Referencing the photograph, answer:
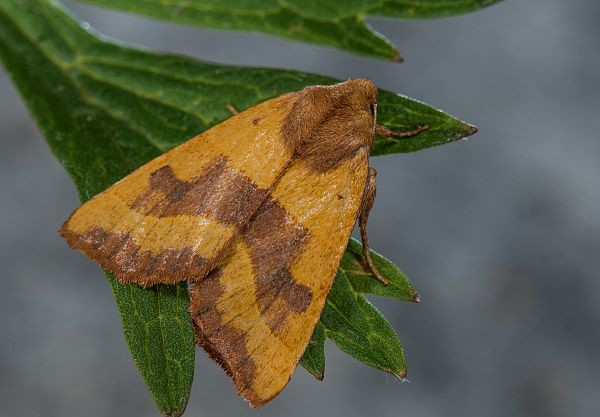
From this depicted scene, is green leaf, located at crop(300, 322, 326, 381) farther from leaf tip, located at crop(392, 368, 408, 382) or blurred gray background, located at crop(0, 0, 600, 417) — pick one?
blurred gray background, located at crop(0, 0, 600, 417)

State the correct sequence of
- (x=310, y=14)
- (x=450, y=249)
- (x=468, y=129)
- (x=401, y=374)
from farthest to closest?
(x=450, y=249), (x=310, y=14), (x=468, y=129), (x=401, y=374)

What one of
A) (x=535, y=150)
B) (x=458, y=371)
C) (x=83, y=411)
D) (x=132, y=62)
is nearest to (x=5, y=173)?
(x=83, y=411)

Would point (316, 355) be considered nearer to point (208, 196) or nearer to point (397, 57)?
point (208, 196)

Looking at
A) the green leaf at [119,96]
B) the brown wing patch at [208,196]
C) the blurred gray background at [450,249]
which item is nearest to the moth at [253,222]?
the brown wing patch at [208,196]

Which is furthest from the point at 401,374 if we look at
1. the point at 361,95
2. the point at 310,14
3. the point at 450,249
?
the point at 450,249

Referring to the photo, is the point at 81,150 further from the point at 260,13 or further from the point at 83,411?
the point at 83,411

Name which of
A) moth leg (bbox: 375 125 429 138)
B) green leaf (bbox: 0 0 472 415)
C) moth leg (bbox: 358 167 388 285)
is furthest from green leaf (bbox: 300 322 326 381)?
moth leg (bbox: 375 125 429 138)

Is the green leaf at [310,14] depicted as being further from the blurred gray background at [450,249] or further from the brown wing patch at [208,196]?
the blurred gray background at [450,249]
